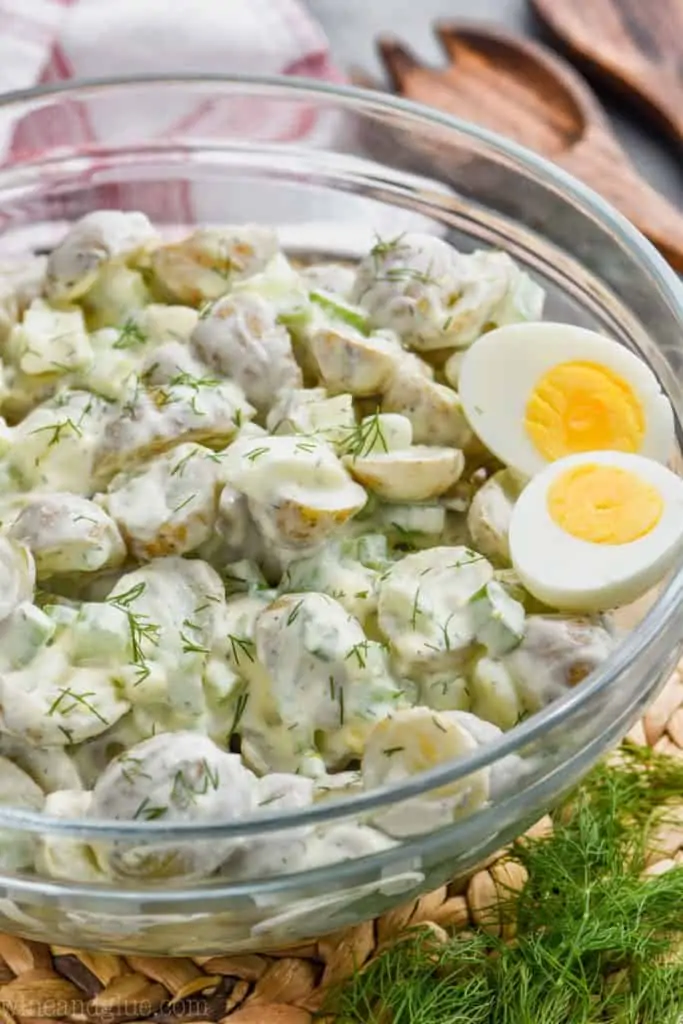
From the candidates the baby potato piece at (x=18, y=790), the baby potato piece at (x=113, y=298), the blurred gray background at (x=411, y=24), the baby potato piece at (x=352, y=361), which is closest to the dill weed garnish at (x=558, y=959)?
the baby potato piece at (x=18, y=790)

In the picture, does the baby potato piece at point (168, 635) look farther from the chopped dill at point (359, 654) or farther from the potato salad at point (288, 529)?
the chopped dill at point (359, 654)

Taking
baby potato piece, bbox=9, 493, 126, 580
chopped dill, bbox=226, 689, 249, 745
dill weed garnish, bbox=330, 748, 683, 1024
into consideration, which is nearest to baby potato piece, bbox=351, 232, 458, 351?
baby potato piece, bbox=9, 493, 126, 580

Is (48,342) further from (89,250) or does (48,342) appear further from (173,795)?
(173,795)

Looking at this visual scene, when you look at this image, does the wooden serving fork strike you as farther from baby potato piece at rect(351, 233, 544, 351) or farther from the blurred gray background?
baby potato piece at rect(351, 233, 544, 351)

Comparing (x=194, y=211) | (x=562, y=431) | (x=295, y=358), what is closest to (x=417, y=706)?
(x=562, y=431)

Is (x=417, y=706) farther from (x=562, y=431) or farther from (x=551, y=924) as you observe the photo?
(x=562, y=431)

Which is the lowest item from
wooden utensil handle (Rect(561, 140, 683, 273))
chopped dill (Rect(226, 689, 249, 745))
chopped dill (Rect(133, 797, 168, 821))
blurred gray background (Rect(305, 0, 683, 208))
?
chopped dill (Rect(133, 797, 168, 821))

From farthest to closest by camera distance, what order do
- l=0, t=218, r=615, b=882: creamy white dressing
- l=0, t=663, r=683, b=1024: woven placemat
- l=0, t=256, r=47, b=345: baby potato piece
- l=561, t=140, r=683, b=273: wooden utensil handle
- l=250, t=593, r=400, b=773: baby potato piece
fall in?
1. l=561, t=140, r=683, b=273: wooden utensil handle
2. l=0, t=256, r=47, b=345: baby potato piece
3. l=0, t=663, r=683, b=1024: woven placemat
4. l=250, t=593, r=400, b=773: baby potato piece
5. l=0, t=218, r=615, b=882: creamy white dressing
